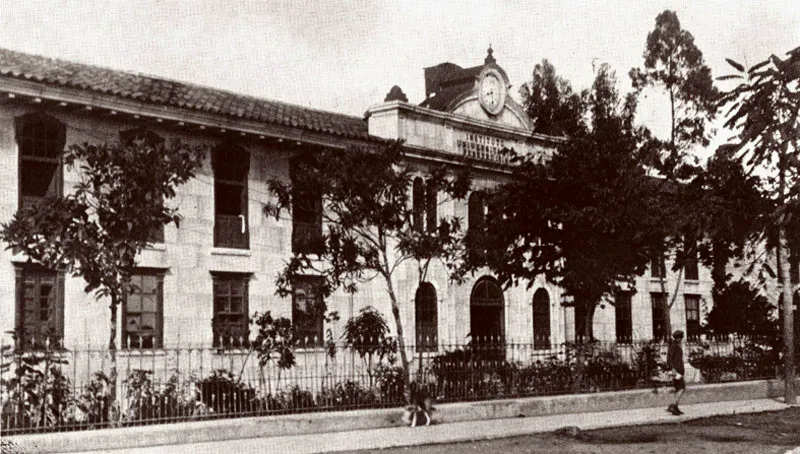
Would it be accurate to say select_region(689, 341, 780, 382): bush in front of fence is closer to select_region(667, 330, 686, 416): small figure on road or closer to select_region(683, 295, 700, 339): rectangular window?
select_region(667, 330, 686, 416): small figure on road

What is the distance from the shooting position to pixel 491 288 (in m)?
27.1

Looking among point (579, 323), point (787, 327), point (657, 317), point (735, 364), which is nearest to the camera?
point (787, 327)

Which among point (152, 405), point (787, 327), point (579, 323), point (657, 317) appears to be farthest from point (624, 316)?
point (152, 405)

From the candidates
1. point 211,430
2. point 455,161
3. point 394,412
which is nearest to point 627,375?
point 394,412

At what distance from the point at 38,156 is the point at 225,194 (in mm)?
4299

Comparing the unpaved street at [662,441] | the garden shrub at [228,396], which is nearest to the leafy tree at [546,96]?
the unpaved street at [662,441]

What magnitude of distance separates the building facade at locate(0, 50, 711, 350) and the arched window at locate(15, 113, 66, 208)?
1.0 inches

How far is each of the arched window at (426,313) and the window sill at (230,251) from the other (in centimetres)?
535

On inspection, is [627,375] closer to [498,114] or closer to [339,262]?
[339,262]

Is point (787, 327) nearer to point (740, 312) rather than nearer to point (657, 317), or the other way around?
point (740, 312)

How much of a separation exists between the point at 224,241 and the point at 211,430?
8.83 m

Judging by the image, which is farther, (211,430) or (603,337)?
(603,337)

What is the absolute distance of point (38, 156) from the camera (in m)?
18.1

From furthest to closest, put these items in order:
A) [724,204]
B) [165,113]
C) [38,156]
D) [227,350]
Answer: [165,113] → [38,156] → [724,204] → [227,350]
